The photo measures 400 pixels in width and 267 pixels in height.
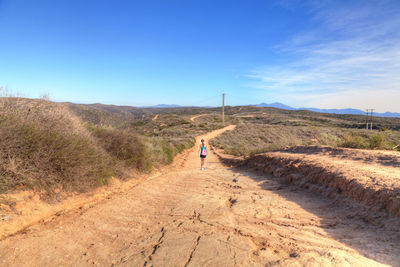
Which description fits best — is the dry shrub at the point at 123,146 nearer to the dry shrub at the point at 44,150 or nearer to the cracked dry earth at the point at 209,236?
the dry shrub at the point at 44,150

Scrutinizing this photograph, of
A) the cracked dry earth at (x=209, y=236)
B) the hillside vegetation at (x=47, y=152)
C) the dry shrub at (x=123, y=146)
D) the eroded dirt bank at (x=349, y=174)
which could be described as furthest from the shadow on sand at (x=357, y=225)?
the dry shrub at (x=123, y=146)

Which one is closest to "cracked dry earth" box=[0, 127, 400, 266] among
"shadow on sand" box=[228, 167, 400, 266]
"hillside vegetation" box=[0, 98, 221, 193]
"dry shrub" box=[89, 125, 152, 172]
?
"shadow on sand" box=[228, 167, 400, 266]

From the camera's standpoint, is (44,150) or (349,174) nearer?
(44,150)

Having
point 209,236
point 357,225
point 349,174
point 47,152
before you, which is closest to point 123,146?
point 47,152

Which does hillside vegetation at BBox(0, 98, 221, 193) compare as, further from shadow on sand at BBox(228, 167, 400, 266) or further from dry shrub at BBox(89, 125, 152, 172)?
shadow on sand at BBox(228, 167, 400, 266)

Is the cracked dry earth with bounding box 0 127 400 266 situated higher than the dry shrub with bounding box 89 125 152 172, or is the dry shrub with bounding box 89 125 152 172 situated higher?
the dry shrub with bounding box 89 125 152 172

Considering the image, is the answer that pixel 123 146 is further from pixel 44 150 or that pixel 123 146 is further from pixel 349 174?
pixel 349 174

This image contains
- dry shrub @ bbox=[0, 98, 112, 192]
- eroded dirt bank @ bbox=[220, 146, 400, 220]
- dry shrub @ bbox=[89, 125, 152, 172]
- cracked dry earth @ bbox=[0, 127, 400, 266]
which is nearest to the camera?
cracked dry earth @ bbox=[0, 127, 400, 266]

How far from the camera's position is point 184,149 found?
2000 centimetres

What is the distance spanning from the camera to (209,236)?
12.7 feet

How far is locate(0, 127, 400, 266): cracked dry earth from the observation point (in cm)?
326

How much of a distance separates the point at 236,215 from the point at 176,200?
1834mm

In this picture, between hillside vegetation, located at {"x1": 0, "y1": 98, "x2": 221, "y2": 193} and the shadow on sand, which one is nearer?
the shadow on sand

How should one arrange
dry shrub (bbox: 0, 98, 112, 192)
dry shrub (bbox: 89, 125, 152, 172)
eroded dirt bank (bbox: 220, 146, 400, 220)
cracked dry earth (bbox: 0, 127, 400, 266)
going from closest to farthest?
cracked dry earth (bbox: 0, 127, 400, 266), eroded dirt bank (bbox: 220, 146, 400, 220), dry shrub (bbox: 0, 98, 112, 192), dry shrub (bbox: 89, 125, 152, 172)
